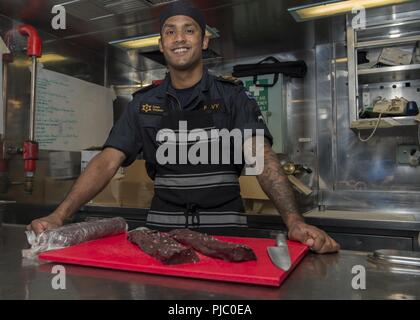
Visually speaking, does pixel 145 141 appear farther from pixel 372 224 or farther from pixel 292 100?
pixel 292 100

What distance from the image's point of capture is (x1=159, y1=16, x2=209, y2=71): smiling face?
4.87 ft

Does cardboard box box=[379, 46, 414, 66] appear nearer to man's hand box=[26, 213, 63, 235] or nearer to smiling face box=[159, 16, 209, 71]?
smiling face box=[159, 16, 209, 71]

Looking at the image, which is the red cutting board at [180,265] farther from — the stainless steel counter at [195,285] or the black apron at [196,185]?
the black apron at [196,185]

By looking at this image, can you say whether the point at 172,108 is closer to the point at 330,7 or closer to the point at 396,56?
the point at 330,7

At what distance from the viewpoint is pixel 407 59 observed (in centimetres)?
223

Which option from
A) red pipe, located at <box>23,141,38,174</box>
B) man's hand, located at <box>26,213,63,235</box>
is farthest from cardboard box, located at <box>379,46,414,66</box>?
red pipe, located at <box>23,141,38,174</box>

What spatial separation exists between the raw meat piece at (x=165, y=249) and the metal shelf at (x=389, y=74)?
6.00ft

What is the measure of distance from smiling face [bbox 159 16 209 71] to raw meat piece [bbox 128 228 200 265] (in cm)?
76

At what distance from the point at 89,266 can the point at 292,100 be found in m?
2.19

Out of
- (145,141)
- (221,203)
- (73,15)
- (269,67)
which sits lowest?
(221,203)

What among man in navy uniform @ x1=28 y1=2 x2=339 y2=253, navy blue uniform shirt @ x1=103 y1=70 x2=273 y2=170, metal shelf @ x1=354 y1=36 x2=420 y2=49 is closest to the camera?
man in navy uniform @ x1=28 y1=2 x2=339 y2=253

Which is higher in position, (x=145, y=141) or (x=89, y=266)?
(x=145, y=141)

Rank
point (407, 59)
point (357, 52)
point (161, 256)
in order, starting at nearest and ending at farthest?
1. point (161, 256)
2. point (407, 59)
3. point (357, 52)
